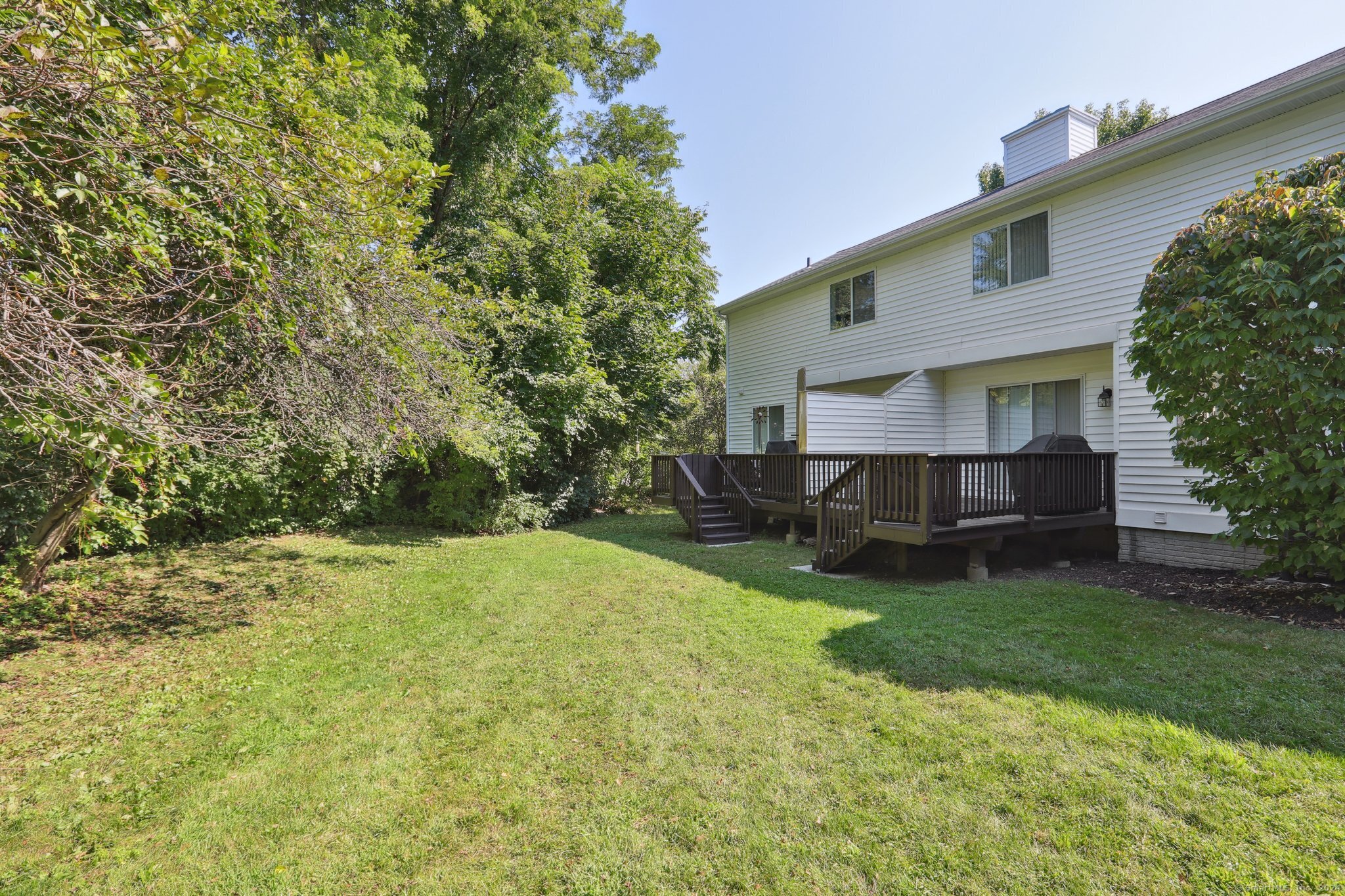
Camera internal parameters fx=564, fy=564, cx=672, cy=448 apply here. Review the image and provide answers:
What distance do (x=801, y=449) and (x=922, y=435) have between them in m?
2.67

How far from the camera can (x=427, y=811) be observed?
250 centimetres

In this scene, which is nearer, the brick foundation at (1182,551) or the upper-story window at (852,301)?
the brick foundation at (1182,551)

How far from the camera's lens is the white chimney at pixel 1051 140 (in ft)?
34.3

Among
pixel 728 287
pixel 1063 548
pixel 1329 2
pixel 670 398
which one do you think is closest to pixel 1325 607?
pixel 1063 548

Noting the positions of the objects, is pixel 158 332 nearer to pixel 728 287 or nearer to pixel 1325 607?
pixel 1325 607

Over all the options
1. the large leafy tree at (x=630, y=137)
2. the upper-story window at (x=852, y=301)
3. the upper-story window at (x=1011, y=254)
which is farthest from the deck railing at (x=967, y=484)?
the large leafy tree at (x=630, y=137)

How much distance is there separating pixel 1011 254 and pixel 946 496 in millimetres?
5347

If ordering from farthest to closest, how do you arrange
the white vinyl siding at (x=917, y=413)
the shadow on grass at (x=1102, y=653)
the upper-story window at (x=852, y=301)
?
the upper-story window at (x=852, y=301), the white vinyl siding at (x=917, y=413), the shadow on grass at (x=1102, y=653)

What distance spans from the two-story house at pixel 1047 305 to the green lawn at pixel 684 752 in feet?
9.91

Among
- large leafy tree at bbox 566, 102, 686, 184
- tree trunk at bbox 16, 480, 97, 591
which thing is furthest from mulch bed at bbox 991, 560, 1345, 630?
large leafy tree at bbox 566, 102, 686, 184

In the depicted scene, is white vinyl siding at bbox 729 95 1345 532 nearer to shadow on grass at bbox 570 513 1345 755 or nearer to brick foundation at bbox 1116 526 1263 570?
brick foundation at bbox 1116 526 1263 570

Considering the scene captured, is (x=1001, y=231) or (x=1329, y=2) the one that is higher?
(x=1329, y=2)

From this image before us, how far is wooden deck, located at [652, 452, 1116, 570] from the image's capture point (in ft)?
20.4

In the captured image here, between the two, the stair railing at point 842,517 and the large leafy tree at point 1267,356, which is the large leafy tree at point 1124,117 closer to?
the large leafy tree at point 1267,356
